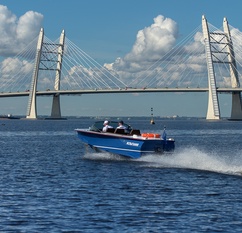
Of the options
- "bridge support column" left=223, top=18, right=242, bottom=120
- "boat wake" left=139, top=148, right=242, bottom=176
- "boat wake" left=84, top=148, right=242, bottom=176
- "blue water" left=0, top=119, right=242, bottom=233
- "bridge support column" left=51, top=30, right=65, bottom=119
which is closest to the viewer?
"blue water" left=0, top=119, right=242, bottom=233

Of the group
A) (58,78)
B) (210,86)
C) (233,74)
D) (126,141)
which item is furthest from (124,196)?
(58,78)

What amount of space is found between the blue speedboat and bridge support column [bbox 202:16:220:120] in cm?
8387

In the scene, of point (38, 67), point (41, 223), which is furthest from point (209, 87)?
point (41, 223)

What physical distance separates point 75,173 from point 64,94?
103 m

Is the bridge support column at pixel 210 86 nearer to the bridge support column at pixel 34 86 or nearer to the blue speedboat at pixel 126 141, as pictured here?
the bridge support column at pixel 34 86

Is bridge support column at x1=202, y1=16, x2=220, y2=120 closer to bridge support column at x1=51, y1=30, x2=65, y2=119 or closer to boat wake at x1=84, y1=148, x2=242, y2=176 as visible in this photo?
bridge support column at x1=51, y1=30, x2=65, y2=119

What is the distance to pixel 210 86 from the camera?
117312 millimetres

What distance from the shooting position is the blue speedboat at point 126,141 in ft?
103

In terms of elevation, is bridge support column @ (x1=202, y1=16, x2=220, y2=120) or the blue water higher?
bridge support column @ (x1=202, y1=16, x2=220, y2=120)

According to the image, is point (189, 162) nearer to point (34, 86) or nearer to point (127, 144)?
point (127, 144)

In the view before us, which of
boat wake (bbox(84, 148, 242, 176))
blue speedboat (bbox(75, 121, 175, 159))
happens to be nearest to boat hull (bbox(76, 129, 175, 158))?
blue speedboat (bbox(75, 121, 175, 159))

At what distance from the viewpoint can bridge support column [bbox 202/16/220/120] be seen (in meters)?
117

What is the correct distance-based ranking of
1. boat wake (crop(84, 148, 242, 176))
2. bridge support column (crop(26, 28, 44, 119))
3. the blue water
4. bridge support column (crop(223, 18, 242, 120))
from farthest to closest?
bridge support column (crop(26, 28, 44, 119))
bridge support column (crop(223, 18, 242, 120))
boat wake (crop(84, 148, 242, 176))
the blue water

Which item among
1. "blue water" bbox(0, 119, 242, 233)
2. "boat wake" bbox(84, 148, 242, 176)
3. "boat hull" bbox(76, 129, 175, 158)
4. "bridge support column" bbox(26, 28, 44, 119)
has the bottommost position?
"blue water" bbox(0, 119, 242, 233)
